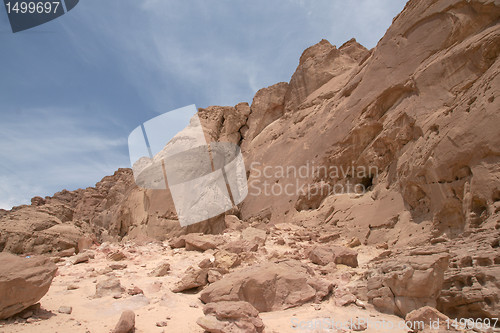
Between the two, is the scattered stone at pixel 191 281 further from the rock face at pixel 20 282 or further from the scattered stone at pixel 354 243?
the scattered stone at pixel 354 243

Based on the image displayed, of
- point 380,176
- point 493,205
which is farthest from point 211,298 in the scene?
point 380,176

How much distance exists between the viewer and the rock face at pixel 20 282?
12.1 ft

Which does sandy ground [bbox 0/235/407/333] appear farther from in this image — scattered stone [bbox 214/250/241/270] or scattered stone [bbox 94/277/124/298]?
scattered stone [bbox 214/250/241/270]

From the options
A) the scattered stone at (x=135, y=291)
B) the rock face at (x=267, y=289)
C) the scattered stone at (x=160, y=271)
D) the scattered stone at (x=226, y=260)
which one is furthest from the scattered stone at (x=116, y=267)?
the rock face at (x=267, y=289)

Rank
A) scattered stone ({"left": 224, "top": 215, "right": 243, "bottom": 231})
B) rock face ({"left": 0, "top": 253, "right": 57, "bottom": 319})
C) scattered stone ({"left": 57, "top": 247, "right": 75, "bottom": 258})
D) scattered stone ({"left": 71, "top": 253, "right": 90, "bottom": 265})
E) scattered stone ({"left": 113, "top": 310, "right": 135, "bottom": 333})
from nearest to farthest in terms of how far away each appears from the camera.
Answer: scattered stone ({"left": 113, "top": 310, "right": 135, "bottom": 333})
rock face ({"left": 0, "top": 253, "right": 57, "bottom": 319})
scattered stone ({"left": 71, "top": 253, "right": 90, "bottom": 265})
scattered stone ({"left": 57, "top": 247, "right": 75, "bottom": 258})
scattered stone ({"left": 224, "top": 215, "right": 243, "bottom": 231})

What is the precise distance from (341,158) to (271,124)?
874cm

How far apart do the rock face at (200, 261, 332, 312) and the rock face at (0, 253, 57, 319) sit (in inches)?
88.1

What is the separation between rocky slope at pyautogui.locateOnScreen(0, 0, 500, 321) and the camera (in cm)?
476

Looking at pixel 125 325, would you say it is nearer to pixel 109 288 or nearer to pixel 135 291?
pixel 135 291

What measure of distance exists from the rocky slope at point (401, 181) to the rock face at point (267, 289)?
870 mm

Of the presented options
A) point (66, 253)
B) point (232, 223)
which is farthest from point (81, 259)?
point (232, 223)

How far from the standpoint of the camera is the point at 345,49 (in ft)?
66.3

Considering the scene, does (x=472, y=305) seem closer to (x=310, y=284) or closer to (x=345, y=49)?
(x=310, y=284)

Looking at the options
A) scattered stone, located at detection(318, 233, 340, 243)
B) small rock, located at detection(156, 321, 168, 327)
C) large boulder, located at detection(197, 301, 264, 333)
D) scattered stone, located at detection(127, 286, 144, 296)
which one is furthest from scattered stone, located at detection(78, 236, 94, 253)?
scattered stone, located at detection(318, 233, 340, 243)
